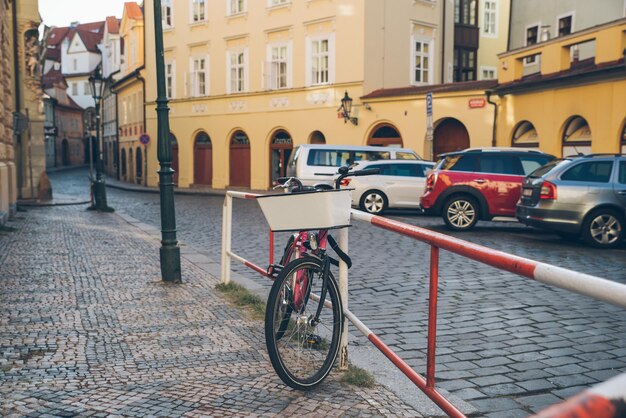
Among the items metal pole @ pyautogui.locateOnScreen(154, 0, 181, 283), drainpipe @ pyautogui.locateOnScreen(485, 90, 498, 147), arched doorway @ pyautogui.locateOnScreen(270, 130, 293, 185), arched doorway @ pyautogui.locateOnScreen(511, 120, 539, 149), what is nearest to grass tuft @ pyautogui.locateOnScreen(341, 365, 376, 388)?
metal pole @ pyautogui.locateOnScreen(154, 0, 181, 283)

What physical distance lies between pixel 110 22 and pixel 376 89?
3893 centimetres

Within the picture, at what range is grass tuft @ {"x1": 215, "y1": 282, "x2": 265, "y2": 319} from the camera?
6527 millimetres

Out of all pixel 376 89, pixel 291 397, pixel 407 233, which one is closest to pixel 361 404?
pixel 291 397

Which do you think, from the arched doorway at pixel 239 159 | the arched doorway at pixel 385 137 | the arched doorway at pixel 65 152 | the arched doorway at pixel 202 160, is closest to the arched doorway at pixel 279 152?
the arched doorway at pixel 239 159

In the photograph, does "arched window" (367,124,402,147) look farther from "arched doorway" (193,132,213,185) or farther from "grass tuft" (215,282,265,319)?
"grass tuft" (215,282,265,319)

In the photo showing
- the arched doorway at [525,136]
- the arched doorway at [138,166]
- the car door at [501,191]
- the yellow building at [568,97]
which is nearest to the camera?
the car door at [501,191]

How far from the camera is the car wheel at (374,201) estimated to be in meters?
19.5

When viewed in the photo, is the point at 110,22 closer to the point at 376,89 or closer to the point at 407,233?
the point at 376,89

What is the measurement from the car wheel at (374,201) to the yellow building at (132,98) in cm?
2509

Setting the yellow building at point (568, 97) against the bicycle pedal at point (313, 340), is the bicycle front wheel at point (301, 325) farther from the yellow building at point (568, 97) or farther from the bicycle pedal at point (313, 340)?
the yellow building at point (568, 97)

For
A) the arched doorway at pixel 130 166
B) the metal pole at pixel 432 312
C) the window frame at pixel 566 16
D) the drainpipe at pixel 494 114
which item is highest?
the window frame at pixel 566 16

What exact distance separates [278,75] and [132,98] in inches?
671

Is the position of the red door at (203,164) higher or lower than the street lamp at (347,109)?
lower

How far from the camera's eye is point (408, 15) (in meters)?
29.6
